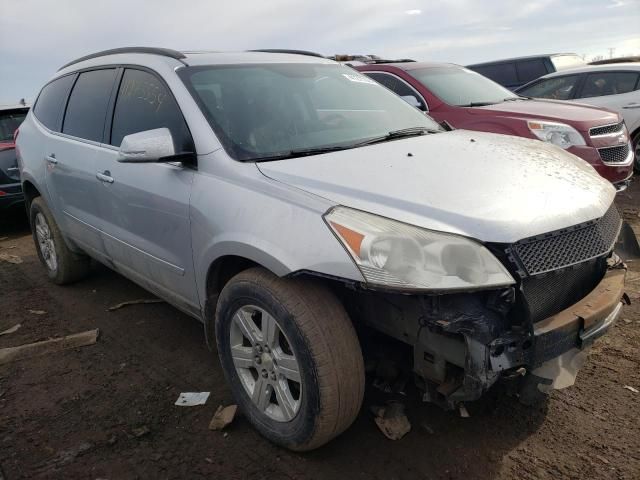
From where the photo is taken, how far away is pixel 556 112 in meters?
6.06

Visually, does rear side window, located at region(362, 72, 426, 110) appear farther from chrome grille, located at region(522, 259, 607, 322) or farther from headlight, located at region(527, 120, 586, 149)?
chrome grille, located at region(522, 259, 607, 322)

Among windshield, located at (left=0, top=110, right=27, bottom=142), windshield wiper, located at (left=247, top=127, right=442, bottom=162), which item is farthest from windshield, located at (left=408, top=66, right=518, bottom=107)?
windshield, located at (left=0, top=110, right=27, bottom=142)

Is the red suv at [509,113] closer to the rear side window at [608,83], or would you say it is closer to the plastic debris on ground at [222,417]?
the rear side window at [608,83]

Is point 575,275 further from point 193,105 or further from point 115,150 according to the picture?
point 115,150

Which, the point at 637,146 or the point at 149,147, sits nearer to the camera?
the point at 149,147

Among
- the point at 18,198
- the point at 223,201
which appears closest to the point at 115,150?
the point at 223,201

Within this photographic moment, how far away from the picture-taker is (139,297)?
14.8 ft

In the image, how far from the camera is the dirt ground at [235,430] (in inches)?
93.7

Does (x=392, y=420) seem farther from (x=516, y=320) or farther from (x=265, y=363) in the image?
(x=516, y=320)

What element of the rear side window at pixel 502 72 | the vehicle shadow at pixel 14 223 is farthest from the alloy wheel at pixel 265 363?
the rear side window at pixel 502 72

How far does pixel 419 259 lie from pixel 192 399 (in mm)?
1649

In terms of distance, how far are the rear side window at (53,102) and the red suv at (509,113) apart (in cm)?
296

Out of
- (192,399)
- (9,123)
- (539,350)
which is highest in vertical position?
(9,123)

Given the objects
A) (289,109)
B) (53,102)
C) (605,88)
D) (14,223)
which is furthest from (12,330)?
(605,88)
